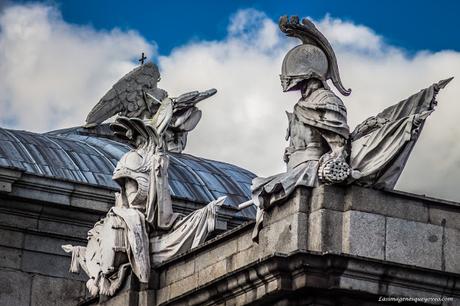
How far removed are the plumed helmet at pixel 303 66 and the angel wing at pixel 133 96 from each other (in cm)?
1528

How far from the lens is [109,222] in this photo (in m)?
36.8

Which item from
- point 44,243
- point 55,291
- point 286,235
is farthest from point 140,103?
point 286,235

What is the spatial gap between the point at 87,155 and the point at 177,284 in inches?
476

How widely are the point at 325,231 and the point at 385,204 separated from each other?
42.8 inches

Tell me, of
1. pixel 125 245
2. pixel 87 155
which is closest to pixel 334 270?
pixel 125 245

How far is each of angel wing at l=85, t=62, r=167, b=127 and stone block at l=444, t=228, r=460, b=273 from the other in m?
17.2

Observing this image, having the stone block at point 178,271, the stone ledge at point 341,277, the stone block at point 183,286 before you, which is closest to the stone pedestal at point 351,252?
the stone ledge at point 341,277

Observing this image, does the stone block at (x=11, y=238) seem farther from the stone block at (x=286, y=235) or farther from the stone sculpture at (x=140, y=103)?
the stone block at (x=286, y=235)

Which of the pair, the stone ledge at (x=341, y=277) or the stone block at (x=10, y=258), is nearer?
the stone ledge at (x=341, y=277)

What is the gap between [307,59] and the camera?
3316cm

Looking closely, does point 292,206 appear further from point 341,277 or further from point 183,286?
point 183,286

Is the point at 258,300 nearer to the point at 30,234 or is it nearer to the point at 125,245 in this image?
the point at 125,245

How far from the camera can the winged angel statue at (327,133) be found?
31.8 meters

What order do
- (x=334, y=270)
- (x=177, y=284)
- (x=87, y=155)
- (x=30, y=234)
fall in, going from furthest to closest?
(x=87, y=155)
(x=30, y=234)
(x=177, y=284)
(x=334, y=270)
